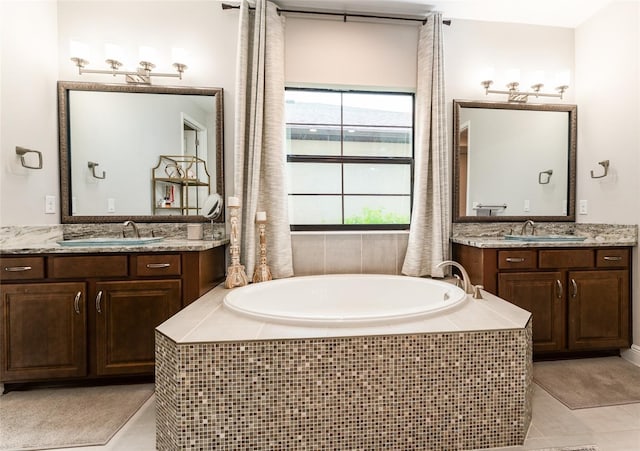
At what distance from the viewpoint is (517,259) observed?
7.13 feet

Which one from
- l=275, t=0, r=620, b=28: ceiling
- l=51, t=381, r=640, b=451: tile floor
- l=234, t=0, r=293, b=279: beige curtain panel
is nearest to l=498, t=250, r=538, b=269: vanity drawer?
l=51, t=381, r=640, b=451: tile floor

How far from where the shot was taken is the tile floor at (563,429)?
142 cm

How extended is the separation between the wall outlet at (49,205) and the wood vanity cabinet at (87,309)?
0.52 m

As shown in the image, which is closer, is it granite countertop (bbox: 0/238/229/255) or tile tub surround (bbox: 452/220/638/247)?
granite countertop (bbox: 0/238/229/255)

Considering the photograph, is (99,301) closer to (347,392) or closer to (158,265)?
(158,265)

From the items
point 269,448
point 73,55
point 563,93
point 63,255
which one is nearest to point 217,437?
point 269,448

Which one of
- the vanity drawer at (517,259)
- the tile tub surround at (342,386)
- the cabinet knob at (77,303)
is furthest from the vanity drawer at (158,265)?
the vanity drawer at (517,259)

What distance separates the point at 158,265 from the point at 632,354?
325 centimetres

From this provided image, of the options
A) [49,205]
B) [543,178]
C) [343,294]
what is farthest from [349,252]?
[49,205]

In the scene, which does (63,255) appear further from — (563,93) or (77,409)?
(563,93)

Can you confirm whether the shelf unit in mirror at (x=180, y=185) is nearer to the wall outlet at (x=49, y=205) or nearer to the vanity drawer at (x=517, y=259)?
the wall outlet at (x=49, y=205)

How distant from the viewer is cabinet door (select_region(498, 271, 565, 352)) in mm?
2180

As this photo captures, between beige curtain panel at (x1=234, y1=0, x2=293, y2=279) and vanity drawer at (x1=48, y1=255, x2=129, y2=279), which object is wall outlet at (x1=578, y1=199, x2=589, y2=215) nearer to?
beige curtain panel at (x1=234, y1=0, x2=293, y2=279)

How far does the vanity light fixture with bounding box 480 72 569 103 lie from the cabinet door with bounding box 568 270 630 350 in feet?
4.75
